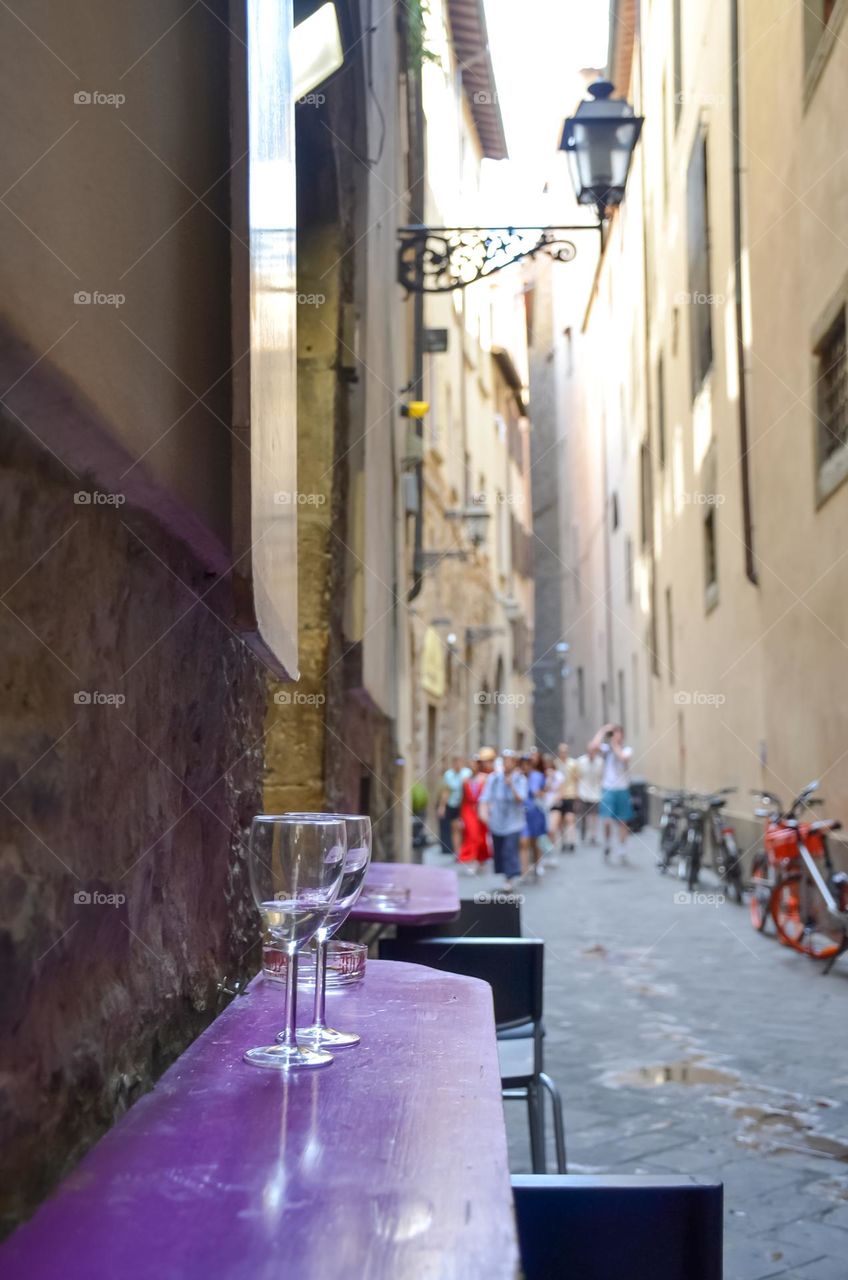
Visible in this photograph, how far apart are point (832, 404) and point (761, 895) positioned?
331cm

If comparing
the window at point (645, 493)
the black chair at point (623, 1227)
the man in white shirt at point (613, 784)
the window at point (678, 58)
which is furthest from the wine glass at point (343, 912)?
the window at point (645, 493)

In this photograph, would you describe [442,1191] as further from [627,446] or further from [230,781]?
[627,446]

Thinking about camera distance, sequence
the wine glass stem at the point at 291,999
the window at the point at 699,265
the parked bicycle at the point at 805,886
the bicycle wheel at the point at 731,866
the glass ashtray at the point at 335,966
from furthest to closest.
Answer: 1. the window at the point at 699,265
2. the bicycle wheel at the point at 731,866
3. the parked bicycle at the point at 805,886
4. the glass ashtray at the point at 335,966
5. the wine glass stem at the point at 291,999

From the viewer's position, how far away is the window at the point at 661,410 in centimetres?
2055

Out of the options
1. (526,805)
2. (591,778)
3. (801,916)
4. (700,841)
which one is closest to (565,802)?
(591,778)

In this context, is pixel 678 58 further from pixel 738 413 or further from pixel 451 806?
pixel 451 806

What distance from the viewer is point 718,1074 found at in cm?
535

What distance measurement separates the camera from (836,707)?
9383 millimetres

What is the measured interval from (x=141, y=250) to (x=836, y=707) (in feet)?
27.7

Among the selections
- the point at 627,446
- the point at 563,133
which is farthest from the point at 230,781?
the point at 627,446

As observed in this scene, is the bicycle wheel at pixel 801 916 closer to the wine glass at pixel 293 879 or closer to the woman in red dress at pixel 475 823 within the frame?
the woman in red dress at pixel 475 823

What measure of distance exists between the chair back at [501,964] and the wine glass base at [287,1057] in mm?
1952

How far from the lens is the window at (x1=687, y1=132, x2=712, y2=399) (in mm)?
15375

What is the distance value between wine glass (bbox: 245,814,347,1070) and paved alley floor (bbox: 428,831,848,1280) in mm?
2109
